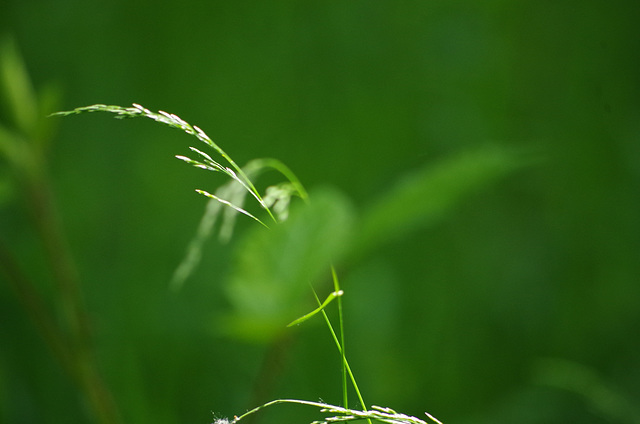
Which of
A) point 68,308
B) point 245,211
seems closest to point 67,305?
point 68,308

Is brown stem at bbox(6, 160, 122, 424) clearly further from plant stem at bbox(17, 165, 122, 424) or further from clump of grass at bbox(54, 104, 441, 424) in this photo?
clump of grass at bbox(54, 104, 441, 424)

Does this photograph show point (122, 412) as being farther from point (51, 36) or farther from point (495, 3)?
point (495, 3)

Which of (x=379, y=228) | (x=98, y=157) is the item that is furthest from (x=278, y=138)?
(x=379, y=228)

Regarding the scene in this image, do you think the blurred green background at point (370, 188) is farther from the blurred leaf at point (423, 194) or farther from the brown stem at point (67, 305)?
the blurred leaf at point (423, 194)

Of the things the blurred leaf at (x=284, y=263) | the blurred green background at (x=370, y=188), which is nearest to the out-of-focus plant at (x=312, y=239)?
the blurred leaf at (x=284, y=263)

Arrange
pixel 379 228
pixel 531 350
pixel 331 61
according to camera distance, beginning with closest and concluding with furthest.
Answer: pixel 379 228
pixel 531 350
pixel 331 61

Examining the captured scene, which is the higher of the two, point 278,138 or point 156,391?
point 278,138

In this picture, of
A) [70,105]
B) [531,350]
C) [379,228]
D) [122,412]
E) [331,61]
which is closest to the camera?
[379,228]

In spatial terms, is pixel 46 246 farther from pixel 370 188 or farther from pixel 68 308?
pixel 370 188

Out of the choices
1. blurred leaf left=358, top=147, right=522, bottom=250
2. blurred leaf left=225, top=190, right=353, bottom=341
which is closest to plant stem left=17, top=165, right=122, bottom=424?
blurred leaf left=225, top=190, right=353, bottom=341
